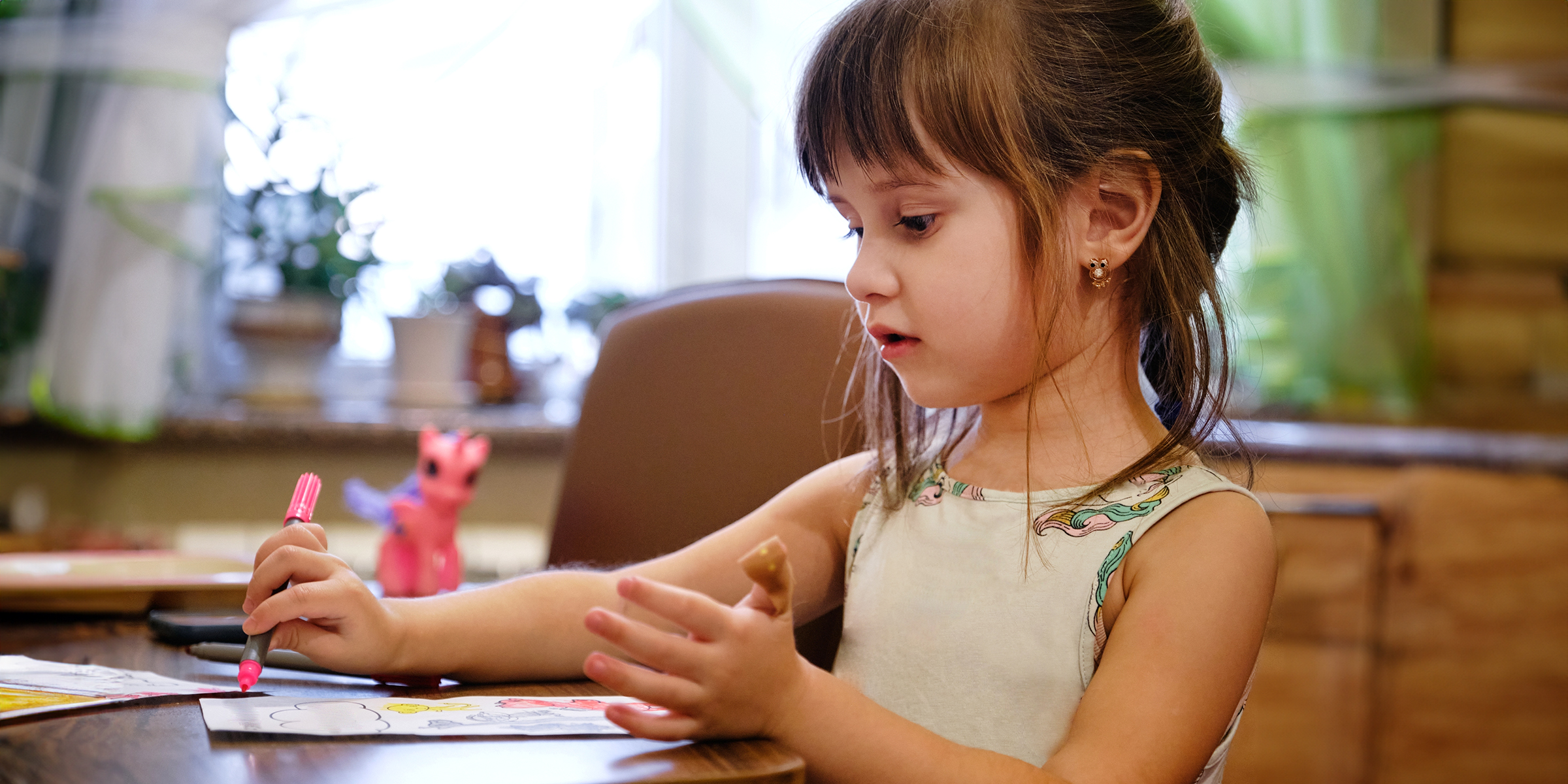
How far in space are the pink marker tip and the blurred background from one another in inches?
42.8

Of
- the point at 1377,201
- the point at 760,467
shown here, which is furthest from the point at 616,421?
the point at 1377,201

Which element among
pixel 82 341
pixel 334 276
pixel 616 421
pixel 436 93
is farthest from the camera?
pixel 436 93

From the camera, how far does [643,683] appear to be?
0.51 meters

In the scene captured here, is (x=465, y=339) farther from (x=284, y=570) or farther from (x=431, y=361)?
(x=284, y=570)

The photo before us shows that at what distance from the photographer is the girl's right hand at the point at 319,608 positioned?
66cm

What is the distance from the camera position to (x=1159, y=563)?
26.9 inches

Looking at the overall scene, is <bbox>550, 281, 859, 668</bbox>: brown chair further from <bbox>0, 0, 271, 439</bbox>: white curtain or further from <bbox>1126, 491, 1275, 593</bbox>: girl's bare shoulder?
<bbox>0, 0, 271, 439</bbox>: white curtain

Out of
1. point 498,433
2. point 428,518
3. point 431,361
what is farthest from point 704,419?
point 431,361

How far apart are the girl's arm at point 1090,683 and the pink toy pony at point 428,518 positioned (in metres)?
0.68

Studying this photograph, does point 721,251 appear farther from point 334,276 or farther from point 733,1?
point 334,276

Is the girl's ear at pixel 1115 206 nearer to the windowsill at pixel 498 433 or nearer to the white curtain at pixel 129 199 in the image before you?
the windowsill at pixel 498 433

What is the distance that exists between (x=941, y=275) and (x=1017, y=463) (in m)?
0.16

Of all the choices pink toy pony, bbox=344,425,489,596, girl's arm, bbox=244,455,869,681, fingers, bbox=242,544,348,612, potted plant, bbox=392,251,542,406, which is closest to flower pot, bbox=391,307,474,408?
potted plant, bbox=392,251,542,406

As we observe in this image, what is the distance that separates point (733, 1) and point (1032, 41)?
1455 millimetres
